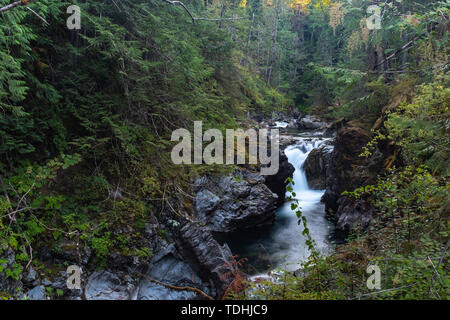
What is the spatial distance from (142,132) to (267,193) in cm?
559

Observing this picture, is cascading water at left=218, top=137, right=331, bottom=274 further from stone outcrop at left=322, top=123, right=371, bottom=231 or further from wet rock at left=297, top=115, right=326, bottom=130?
wet rock at left=297, top=115, right=326, bottom=130

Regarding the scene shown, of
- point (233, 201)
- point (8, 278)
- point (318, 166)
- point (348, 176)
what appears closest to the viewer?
point (8, 278)

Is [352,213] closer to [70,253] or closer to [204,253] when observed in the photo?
[204,253]

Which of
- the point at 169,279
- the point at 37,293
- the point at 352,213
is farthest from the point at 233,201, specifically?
the point at 37,293

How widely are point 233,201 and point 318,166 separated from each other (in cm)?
738

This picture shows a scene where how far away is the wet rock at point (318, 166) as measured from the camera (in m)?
14.7

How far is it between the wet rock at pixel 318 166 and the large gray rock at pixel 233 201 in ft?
17.1

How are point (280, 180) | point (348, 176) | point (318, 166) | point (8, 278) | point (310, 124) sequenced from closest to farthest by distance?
1. point (8, 278)
2. point (348, 176)
3. point (280, 180)
4. point (318, 166)
5. point (310, 124)

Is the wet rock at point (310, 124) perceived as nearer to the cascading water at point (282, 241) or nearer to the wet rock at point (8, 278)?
the cascading water at point (282, 241)

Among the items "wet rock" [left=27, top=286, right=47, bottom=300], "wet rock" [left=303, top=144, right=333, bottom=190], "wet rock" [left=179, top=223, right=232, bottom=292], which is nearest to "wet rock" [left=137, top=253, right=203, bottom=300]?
"wet rock" [left=179, top=223, right=232, bottom=292]

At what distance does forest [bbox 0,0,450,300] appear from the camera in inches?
153

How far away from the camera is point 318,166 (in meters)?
15.0

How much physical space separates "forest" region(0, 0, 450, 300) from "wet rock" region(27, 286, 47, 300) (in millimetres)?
31
